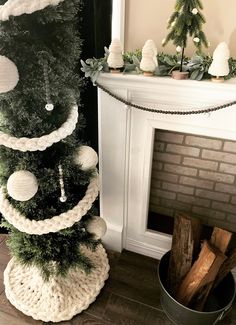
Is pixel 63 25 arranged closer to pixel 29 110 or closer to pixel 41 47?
pixel 41 47

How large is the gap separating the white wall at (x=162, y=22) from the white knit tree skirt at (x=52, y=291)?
1.12 metres

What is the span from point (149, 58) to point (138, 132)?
14.4 inches

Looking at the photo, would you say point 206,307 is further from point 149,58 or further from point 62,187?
point 149,58

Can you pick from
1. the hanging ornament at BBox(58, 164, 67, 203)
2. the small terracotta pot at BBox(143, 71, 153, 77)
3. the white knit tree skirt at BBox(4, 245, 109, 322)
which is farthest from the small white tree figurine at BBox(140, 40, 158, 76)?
Answer: the white knit tree skirt at BBox(4, 245, 109, 322)

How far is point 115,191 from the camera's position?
1.59 metres

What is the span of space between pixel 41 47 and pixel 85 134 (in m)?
0.71

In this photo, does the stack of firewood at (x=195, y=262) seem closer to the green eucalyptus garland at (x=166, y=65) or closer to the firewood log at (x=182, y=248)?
the firewood log at (x=182, y=248)

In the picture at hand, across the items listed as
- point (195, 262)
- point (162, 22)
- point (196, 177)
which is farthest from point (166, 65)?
point (195, 262)

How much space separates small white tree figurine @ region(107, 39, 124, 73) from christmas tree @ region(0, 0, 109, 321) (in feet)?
0.46

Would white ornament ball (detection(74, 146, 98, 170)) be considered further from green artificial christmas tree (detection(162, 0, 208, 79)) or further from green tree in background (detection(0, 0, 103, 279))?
green artificial christmas tree (detection(162, 0, 208, 79))

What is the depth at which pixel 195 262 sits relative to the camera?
131cm

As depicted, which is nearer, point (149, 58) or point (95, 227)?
point (149, 58)

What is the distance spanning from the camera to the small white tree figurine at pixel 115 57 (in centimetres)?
118

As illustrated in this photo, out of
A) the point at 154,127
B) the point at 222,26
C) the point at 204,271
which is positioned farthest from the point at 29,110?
the point at 204,271
